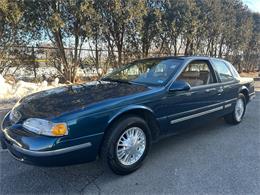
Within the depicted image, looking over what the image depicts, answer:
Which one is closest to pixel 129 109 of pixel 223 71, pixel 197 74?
pixel 197 74

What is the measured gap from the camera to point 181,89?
3.66m

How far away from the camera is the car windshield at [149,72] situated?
388 cm

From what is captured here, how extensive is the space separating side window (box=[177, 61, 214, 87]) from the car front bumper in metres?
1.87

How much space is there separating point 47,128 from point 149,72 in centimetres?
198

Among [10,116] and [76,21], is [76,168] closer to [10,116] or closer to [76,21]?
[10,116]

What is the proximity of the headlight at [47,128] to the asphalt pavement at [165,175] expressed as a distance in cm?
68

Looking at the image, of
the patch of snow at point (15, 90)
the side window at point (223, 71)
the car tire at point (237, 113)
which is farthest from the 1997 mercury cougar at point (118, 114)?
the patch of snow at point (15, 90)

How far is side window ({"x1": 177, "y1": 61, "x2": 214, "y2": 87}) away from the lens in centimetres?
420

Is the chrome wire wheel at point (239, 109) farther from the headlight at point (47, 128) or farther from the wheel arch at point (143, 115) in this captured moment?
the headlight at point (47, 128)

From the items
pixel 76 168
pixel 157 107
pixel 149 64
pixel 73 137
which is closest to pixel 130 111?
pixel 157 107

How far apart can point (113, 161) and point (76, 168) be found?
0.61 metres

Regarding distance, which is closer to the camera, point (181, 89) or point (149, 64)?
point (181, 89)

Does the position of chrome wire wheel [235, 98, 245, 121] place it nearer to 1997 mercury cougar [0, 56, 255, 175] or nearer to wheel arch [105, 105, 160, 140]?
1997 mercury cougar [0, 56, 255, 175]

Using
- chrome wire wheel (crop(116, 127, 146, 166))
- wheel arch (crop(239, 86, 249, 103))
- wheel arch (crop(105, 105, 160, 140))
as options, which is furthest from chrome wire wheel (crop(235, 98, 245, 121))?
chrome wire wheel (crop(116, 127, 146, 166))
